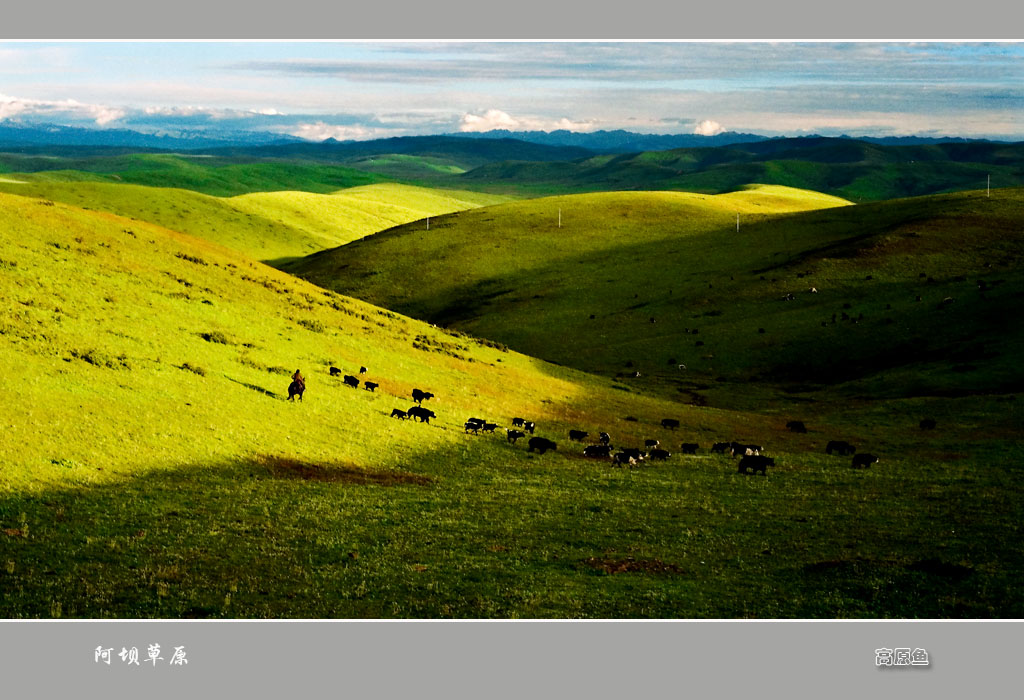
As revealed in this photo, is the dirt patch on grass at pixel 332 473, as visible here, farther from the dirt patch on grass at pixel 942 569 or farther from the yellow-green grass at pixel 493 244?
the yellow-green grass at pixel 493 244

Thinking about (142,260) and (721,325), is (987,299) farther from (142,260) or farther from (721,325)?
(142,260)

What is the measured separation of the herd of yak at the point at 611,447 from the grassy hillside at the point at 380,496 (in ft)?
2.51

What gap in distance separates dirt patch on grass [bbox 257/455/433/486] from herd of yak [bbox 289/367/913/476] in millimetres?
9436

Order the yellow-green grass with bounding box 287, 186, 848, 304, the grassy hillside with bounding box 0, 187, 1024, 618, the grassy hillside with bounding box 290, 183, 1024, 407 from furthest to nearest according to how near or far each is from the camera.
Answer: the yellow-green grass with bounding box 287, 186, 848, 304
the grassy hillside with bounding box 290, 183, 1024, 407
the grassy hillside with bounding box 0, 187, 1024, 618

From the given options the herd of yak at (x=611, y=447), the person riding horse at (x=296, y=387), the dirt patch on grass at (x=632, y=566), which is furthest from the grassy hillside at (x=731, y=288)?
the dirt patch on grass at (x=632, y=566)

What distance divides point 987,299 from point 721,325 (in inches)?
1114

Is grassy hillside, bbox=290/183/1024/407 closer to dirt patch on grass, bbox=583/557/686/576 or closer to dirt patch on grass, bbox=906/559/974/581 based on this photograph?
dirt patch on grass, bbox=906/559/974/581

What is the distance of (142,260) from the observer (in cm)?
6900

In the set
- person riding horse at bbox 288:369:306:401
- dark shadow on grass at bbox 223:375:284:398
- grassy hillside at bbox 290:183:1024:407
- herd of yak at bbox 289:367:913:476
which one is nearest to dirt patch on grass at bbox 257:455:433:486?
person riding horse at bbox 288:369:306:401

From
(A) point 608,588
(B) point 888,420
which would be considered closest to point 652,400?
(B) point 888,420

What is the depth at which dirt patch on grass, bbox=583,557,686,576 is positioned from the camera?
1057 inches

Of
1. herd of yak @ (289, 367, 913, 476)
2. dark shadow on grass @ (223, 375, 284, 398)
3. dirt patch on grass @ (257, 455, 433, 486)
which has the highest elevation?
dark shadow on grass @ (223, 375, 284, 398)

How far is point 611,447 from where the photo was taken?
50062mm

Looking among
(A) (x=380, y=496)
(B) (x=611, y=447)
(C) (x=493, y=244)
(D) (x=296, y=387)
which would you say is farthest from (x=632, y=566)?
(C) (x=493, y=244)
